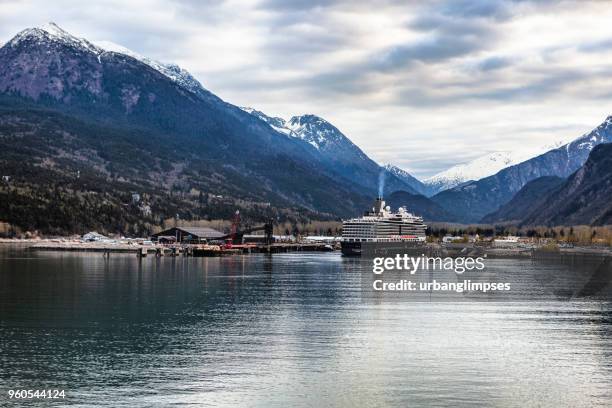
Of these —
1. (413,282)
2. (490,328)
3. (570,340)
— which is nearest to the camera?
(570,340)

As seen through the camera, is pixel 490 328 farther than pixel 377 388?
Yes

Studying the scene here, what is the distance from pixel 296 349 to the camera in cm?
7081

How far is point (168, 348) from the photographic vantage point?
70.3 metres

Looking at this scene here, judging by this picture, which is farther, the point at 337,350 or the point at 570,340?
the point at 570,340

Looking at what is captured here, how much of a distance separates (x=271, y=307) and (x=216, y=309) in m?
6.32

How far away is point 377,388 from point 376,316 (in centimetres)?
3614

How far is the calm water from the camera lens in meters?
56.3

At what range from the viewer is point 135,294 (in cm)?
11181

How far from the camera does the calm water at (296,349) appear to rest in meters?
56.3

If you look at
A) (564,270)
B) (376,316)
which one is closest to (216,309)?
(376,316)

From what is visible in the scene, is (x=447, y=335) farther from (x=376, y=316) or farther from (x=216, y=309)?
(x=216, y=309)

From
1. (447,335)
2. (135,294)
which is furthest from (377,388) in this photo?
(135,294)

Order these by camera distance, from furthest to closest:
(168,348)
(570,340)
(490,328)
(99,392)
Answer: (490,328)
(570,340)
(168,348)
(99,392)

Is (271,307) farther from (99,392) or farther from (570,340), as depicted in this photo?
(99,392)
